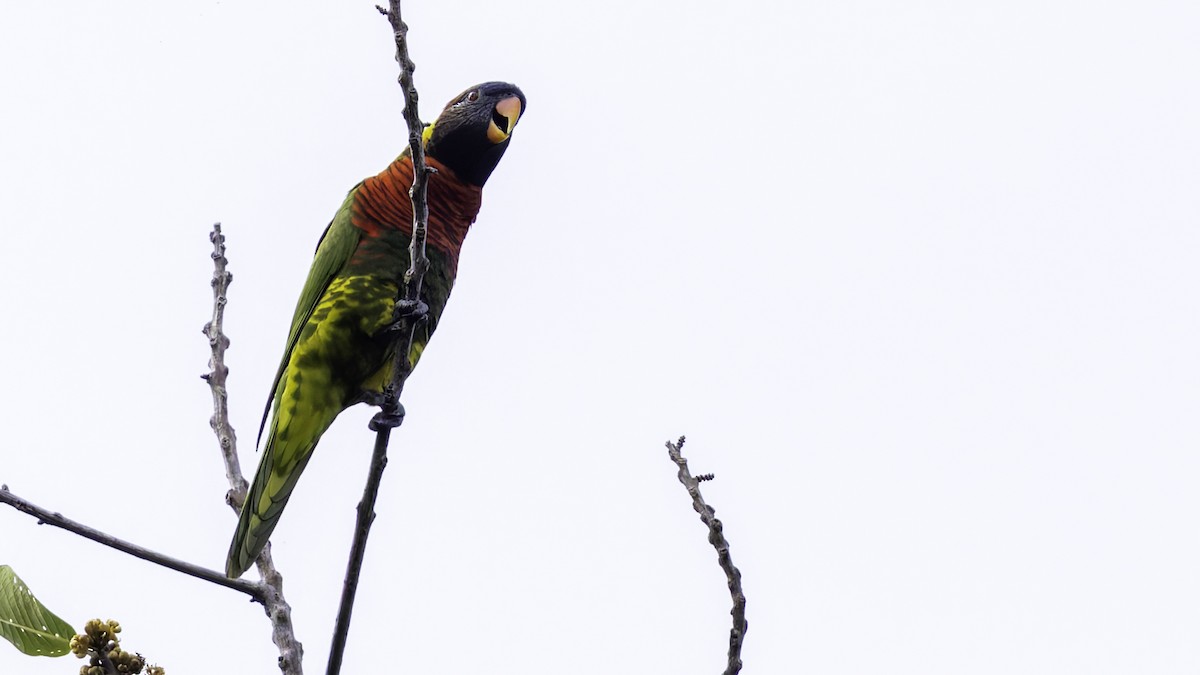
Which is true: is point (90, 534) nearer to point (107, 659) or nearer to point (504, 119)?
point (107, 659)

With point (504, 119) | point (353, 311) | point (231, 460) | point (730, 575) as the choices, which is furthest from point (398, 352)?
point (504, 119)

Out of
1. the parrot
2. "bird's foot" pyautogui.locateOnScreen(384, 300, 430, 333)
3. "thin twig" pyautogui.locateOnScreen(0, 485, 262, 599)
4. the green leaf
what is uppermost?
the parrot

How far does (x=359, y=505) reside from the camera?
2902 millimetres

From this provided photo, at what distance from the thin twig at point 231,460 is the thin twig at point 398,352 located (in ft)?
0.72

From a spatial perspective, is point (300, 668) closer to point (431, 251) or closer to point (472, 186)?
point (431, 251)

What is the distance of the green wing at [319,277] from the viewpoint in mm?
4551

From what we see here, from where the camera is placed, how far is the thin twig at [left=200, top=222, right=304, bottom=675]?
2.83 meters

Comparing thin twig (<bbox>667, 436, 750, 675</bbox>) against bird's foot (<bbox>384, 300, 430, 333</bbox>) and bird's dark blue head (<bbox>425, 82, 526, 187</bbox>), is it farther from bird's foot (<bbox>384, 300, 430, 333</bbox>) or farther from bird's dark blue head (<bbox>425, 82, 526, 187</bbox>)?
bird's dark blue head (<bbox>425, 82, 526, 187</bbox>)

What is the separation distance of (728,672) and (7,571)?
174 cm

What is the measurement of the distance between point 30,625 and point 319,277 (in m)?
2.41

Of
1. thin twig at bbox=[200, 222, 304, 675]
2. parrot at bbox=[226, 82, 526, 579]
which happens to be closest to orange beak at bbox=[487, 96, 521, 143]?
parrot at bbox=[226, 82, 526, 579]

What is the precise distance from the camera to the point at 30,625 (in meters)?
2.41

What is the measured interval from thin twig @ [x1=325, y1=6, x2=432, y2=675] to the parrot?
107cm

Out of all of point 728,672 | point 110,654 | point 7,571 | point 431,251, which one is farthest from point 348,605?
point 431,251
